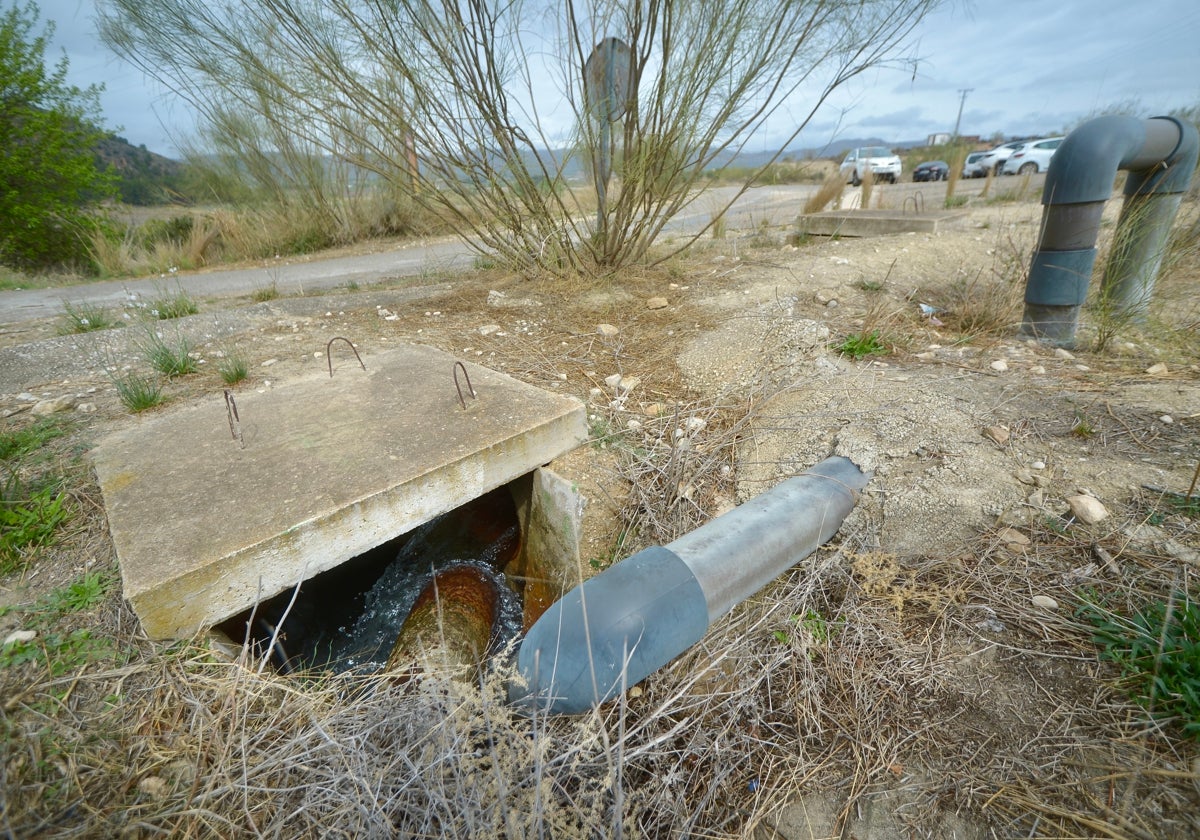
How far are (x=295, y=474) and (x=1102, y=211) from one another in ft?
12.6

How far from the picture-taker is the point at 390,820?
103 centimetres

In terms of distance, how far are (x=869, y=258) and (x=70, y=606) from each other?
5.56 metres

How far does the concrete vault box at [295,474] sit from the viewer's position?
4.77ft

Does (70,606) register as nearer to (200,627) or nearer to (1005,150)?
(200,627)

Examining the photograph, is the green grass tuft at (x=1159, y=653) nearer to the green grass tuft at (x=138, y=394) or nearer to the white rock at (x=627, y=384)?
the white rock at (x=627, y=384)

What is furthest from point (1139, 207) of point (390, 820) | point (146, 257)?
point (146, 257)

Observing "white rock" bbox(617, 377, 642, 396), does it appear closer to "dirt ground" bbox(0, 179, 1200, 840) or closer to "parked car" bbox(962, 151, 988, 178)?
"dirt ground" bbox(0, 179, 1200, 840)

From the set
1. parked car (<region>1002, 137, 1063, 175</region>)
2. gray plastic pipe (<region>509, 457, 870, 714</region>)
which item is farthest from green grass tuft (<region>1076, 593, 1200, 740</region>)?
parked car (<region>1002, 137, 1063, 175</region>)

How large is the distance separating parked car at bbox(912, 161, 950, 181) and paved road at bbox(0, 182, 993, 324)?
1359 cm

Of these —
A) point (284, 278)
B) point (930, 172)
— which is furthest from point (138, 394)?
point (930, 172)

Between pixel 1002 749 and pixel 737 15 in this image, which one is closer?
pixel 1002 749

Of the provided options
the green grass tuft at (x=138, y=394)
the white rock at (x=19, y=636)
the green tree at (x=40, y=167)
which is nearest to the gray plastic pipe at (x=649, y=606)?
the white rock at (x=19, y=636)

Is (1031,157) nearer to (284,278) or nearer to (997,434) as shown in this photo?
(997,434)

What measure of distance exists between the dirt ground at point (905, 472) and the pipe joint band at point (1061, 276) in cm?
25
